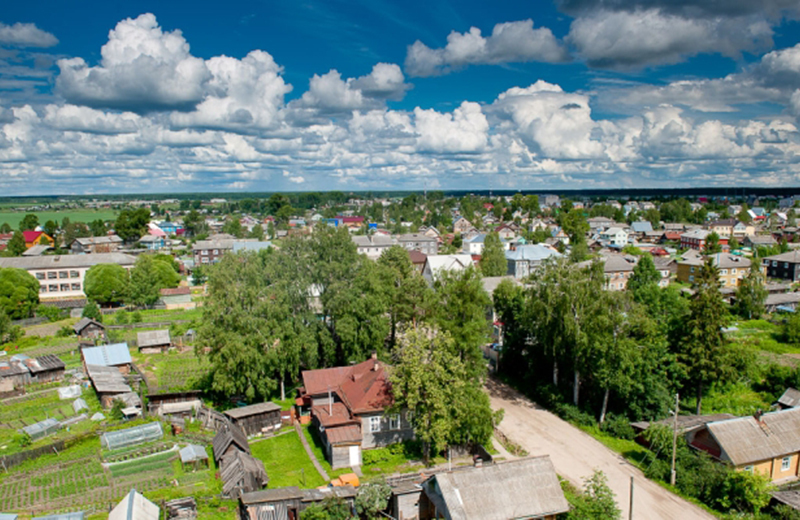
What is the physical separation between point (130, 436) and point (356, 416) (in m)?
12.1

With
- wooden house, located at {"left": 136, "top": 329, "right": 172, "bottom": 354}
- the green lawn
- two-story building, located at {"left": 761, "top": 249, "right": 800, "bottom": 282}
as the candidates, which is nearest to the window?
the green lawn

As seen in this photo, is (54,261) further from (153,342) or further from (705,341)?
(705,341)

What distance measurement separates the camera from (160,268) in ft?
218

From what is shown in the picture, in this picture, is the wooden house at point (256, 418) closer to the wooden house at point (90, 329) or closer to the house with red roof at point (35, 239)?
the wooden house at point (90, 329)

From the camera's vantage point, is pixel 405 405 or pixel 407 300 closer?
pixel 405 405

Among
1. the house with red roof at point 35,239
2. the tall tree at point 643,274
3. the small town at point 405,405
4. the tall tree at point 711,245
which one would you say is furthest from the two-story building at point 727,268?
the house with red roof at point 35,239

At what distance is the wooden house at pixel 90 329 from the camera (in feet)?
158

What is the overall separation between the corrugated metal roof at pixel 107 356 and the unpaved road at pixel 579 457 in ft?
89.5

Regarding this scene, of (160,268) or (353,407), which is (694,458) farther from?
(160,268)

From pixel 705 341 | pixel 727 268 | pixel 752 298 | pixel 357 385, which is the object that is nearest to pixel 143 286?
pixel 357 385

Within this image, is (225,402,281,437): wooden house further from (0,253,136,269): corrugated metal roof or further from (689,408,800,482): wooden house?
(0,253,136,269): corrugated metal roof

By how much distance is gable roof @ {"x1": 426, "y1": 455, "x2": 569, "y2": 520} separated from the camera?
1858cm

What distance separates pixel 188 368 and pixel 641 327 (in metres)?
32.2

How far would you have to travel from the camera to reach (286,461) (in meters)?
25.6
